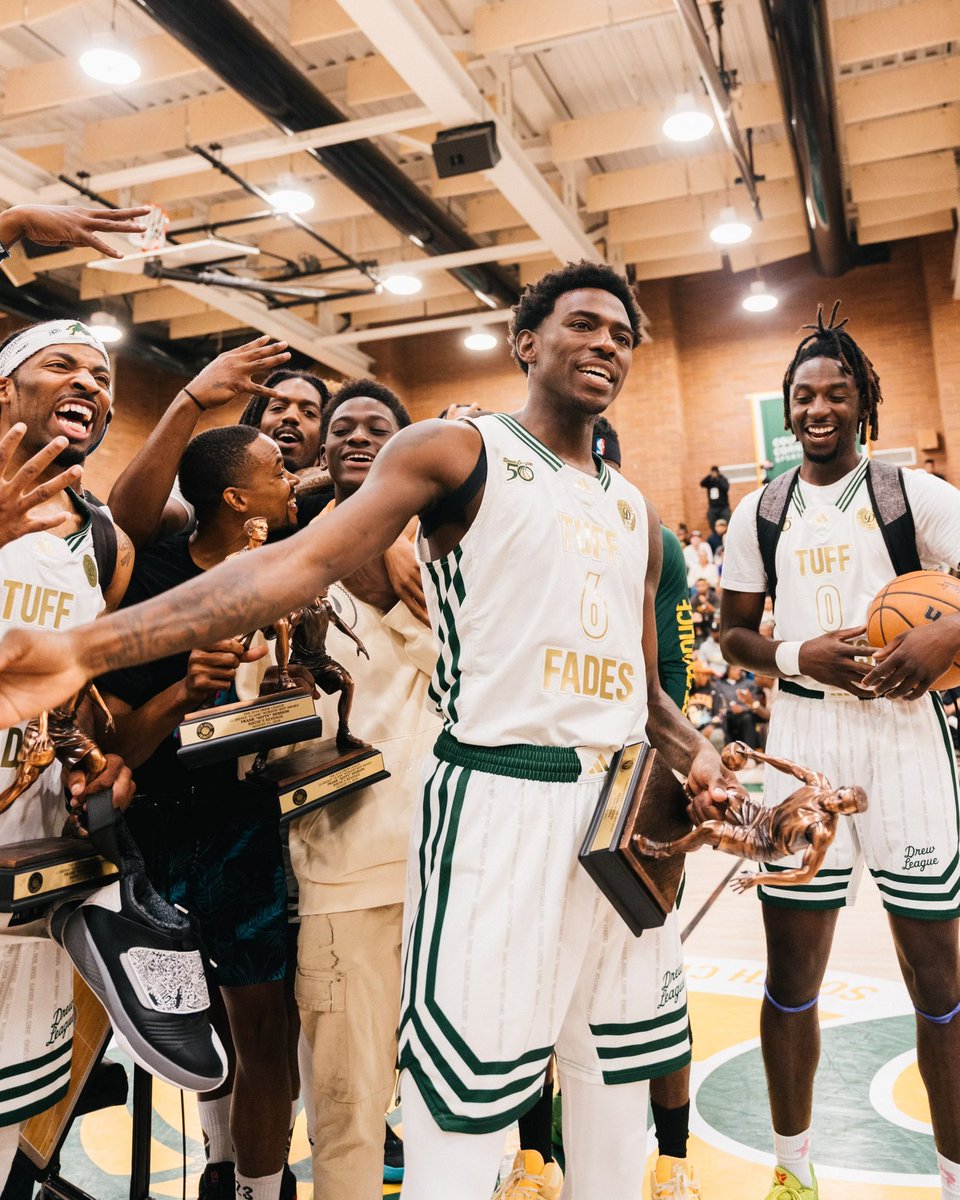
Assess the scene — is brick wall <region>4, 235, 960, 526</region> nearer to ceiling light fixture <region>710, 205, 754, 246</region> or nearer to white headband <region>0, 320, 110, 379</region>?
ceiling light fixture <region>710, 205, 754, 246</region>

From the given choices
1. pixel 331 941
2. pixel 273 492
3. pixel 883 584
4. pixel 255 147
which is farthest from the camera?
pixel 255 147

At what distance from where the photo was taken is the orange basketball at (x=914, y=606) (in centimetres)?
252

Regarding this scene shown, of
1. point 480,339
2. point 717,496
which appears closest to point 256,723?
point 717,496

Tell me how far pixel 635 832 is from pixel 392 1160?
1945mm

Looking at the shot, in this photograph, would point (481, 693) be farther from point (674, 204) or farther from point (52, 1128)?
point (674, 204)

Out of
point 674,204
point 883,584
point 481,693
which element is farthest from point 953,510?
A: point 674,204

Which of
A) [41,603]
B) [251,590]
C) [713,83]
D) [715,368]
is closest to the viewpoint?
[251,590]

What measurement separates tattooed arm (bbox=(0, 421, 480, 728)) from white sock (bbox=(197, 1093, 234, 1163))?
1829 millimetres

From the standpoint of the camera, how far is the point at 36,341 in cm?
233

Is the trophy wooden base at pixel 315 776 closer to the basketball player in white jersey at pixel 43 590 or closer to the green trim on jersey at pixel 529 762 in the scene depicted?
the basketball player in white jersey at pixel 43 590

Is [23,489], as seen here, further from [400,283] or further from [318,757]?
[400,283]

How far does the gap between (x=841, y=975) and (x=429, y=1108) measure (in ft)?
11.4

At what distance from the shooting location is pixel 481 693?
1.78 meters

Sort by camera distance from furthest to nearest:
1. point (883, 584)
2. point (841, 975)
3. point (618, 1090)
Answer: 1. point (841, 975)
2. point (883, 584)
3. point (618, 1090)
